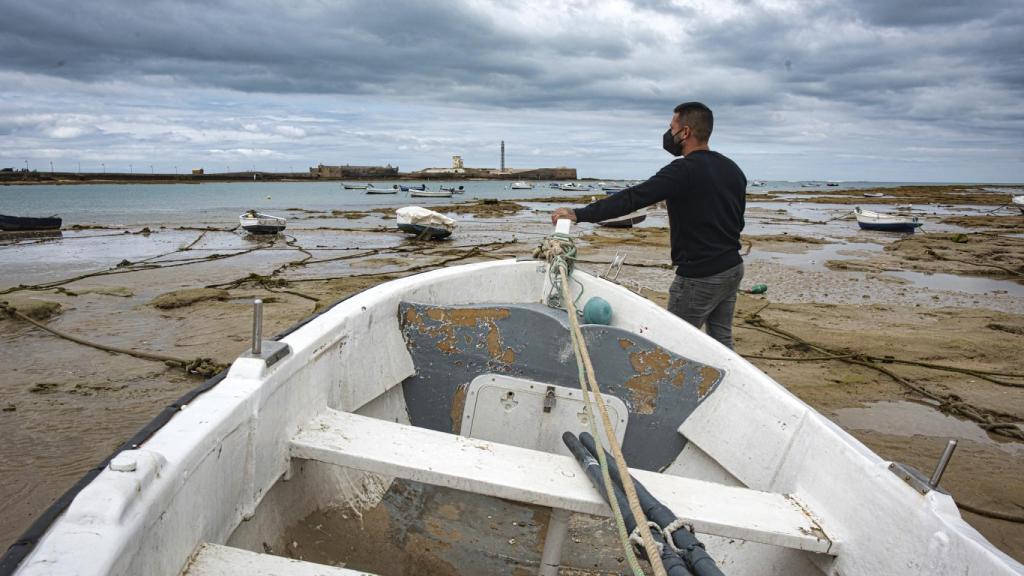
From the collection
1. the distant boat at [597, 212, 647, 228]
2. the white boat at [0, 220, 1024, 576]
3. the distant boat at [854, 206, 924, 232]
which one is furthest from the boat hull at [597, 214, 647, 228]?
the white boat at [0, 220, 1024, 576]

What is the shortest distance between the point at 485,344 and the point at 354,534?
1.18 m

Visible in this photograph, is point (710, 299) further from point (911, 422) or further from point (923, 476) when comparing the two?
point (911, 422)

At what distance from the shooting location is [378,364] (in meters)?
3.00

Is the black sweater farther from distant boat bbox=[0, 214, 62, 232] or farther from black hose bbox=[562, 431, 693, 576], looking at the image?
distant boat bbox=[0, 214, 62, 232]

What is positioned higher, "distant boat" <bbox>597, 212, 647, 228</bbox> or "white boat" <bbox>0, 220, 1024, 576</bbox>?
"distant boat" <bbox>597, 212, 647, 228</bbox>

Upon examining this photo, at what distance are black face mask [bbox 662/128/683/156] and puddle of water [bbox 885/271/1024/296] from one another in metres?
10.6

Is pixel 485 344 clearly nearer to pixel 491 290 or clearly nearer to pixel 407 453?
pixel 491 290

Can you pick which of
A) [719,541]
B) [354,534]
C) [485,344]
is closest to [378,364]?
[485,344]

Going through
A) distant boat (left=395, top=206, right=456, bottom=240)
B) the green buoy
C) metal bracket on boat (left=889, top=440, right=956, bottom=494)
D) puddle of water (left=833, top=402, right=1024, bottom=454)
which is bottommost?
puddle of water (left=833, top=402, right=1024, bottom=454)

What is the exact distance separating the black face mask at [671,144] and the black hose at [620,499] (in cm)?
211

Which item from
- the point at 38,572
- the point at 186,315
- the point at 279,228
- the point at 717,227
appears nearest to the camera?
the point at 38,572

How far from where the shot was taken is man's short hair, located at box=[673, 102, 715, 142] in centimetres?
353

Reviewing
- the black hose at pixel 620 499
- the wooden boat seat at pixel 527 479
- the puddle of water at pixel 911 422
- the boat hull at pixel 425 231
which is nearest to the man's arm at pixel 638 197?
the black hose at pixel 620 499

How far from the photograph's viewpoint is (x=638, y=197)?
325 cm
